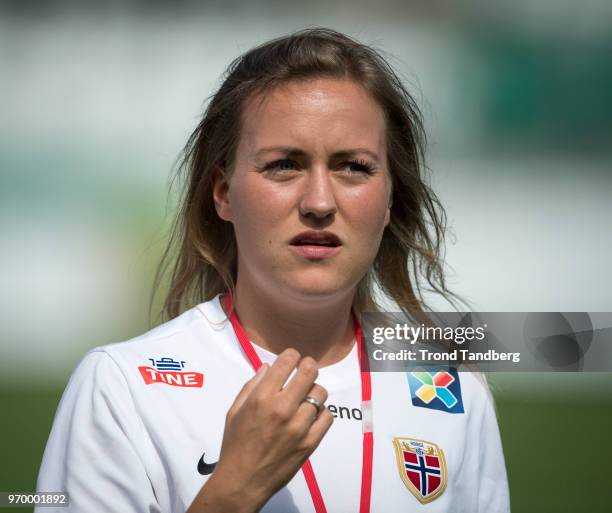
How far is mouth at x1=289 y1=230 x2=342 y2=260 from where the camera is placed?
6.06 feet

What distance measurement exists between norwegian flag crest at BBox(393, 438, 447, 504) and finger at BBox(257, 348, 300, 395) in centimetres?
56

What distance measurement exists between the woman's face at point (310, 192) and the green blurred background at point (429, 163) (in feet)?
12.5

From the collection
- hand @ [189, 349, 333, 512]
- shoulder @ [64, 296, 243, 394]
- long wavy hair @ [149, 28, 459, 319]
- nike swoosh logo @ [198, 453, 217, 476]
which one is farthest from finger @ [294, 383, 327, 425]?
long wavy hair @ [149, 28, 459, 319]

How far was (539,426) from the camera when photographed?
654cm

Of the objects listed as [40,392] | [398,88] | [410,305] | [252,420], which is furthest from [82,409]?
[40,392]

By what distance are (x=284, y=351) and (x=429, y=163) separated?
6338mm

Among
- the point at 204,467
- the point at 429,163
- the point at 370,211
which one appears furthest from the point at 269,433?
the point at 429,163

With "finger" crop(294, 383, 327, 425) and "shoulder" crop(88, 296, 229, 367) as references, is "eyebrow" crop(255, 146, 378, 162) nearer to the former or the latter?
"shoulder" crop(88, 296, 229, 367)

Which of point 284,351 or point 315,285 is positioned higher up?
point 315,285

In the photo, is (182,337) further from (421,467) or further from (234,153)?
(421,467)

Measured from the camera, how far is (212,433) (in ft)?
6.09

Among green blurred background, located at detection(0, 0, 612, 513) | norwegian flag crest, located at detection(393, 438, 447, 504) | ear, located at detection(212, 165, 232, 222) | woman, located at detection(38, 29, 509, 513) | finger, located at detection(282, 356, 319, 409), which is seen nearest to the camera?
finger, located at detection(282, 356, 319, 409)

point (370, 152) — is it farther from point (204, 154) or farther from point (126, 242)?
point (126, 242)

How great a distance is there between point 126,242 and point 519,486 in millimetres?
3867
